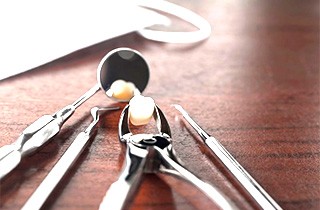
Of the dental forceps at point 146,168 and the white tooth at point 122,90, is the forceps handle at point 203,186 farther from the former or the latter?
the white tooth at point 122,90

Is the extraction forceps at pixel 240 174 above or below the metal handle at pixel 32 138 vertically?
below

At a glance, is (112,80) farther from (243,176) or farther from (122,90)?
(243,176)

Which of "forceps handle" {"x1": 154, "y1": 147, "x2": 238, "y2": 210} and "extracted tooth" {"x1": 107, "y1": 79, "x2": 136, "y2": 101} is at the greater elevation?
"extracted tooth" {"x1": 107, "y1": 79, "x2": 136, "y2": 101}

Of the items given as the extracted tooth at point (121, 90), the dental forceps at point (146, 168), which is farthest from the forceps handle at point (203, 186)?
the extracted tooth at point (121, 90)

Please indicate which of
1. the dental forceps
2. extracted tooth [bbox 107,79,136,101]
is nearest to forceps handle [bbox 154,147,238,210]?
the dental forceps

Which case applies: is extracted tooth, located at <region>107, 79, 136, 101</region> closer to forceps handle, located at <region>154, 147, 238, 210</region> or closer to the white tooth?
the white tooth

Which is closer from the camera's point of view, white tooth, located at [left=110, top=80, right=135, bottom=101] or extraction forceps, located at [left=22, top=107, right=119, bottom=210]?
extraction forceps, located at [left=22, top=107, right=119, bottom=210]

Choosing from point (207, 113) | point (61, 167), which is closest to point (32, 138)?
point (61, 167)
